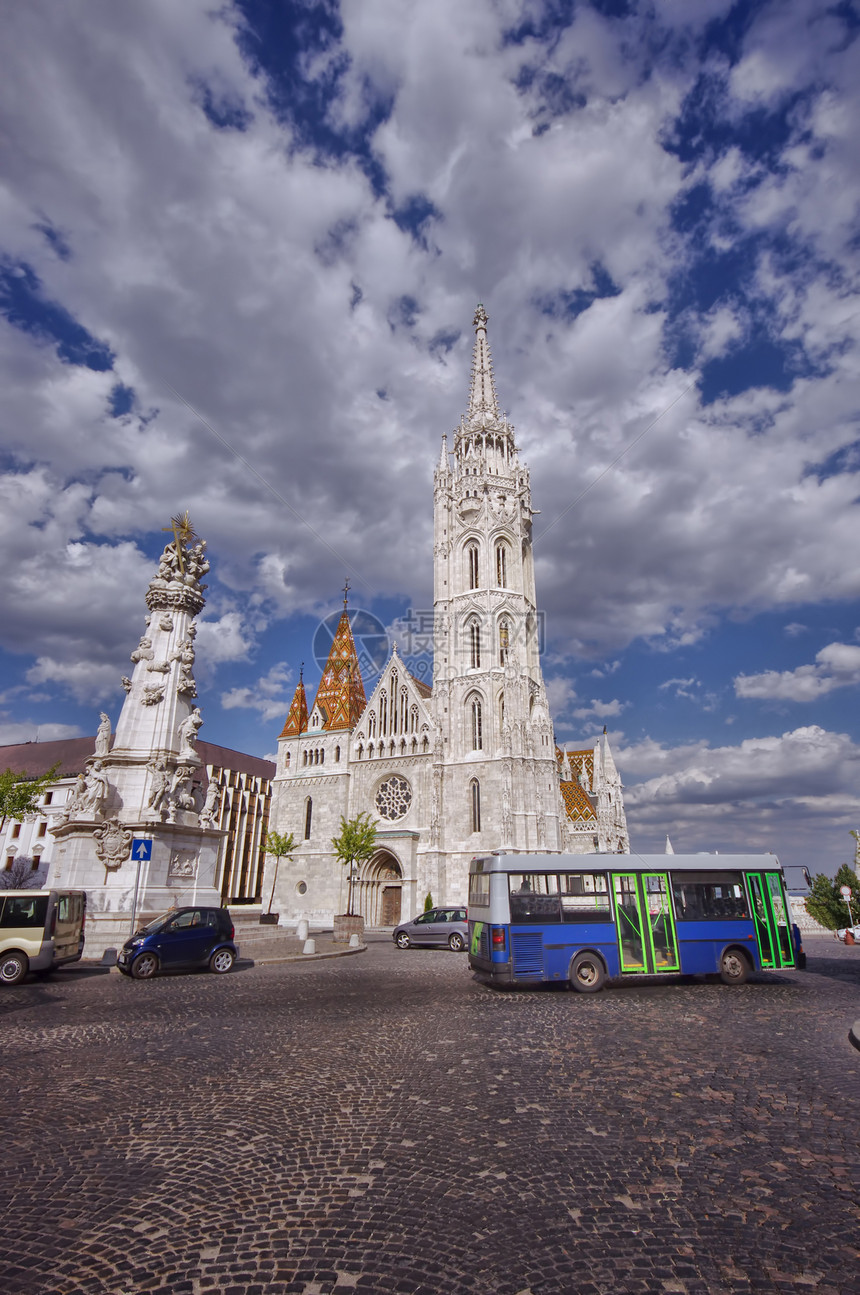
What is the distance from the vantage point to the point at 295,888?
143 feet

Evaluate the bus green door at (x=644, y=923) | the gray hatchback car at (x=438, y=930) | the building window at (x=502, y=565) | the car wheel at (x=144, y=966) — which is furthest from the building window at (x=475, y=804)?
the car wheel at (x=144, y=966)

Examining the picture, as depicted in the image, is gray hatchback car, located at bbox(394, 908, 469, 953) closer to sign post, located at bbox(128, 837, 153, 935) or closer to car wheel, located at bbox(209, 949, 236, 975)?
car wheel, located at bbox(209, 949, 236, 975)

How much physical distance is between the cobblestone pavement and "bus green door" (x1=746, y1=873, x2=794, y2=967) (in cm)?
468

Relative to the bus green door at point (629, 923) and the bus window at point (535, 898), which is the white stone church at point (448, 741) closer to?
the bus green door at point (629, 923)

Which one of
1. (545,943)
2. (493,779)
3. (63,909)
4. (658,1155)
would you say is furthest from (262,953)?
(493,779)

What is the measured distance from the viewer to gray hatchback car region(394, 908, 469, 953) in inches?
923

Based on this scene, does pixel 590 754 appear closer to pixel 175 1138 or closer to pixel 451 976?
pixel 451 976

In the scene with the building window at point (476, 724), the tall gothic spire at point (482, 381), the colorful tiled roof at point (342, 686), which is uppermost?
Result: the tall gothic spire at point (482, 381)

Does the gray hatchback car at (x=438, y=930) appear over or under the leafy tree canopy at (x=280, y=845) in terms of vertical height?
under

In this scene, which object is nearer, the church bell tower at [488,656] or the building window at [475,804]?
the church bell tower at [488,656]

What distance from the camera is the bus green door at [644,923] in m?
13.4

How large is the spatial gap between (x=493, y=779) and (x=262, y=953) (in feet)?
70.4

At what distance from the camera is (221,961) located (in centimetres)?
1533

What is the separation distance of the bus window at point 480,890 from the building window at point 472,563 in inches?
1284
